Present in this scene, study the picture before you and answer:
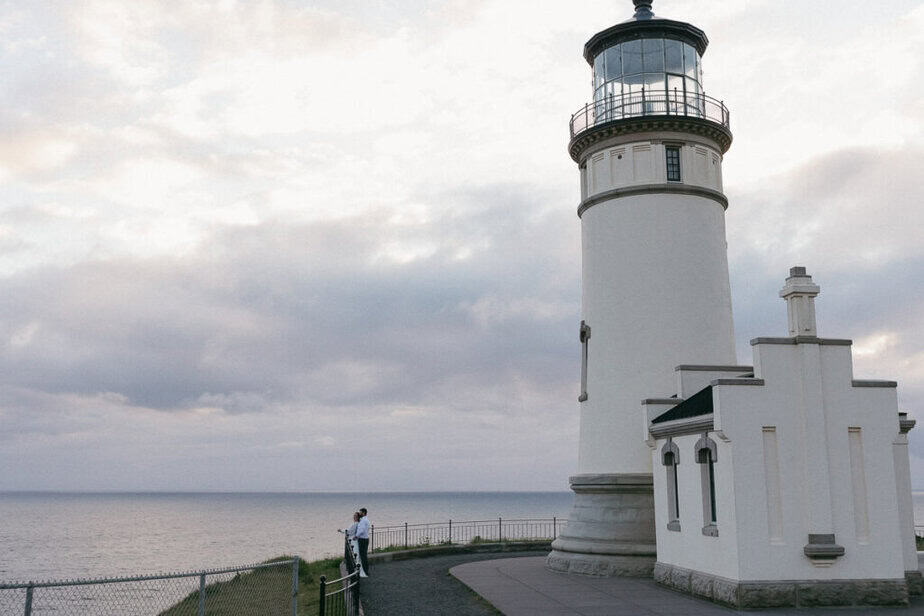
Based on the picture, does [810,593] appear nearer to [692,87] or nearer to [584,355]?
[584,355]

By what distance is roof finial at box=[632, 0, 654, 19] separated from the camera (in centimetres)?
2547

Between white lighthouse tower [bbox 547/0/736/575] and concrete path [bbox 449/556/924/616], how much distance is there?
4.54 feet

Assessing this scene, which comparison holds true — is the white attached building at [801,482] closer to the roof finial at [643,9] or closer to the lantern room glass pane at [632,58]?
the lantern room glass pane at [632,58]

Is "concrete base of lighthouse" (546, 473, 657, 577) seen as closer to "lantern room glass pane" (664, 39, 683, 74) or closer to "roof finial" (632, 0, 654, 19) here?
"lantern room glass pane" (664, 39, 683, 74)

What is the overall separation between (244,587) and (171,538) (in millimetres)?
72696

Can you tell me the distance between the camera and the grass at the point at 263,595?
23631mm

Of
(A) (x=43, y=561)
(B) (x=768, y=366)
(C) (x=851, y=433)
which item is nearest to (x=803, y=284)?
(B) (x=768, y=366)

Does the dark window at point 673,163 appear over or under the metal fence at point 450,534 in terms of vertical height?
over

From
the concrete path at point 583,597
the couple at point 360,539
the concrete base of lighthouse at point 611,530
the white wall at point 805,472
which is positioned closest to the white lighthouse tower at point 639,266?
the concrete base of lighthouse at point 611,530

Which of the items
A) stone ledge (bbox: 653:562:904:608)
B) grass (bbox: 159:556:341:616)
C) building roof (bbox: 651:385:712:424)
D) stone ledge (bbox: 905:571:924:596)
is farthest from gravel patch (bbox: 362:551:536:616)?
stone ledge (bbox: 905:571:924:596)

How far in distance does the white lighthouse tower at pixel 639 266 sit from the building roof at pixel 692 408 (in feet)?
2.63

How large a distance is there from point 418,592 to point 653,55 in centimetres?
1732

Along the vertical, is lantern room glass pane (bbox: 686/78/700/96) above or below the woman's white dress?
above

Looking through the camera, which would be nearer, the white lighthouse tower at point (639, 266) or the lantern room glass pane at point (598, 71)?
the white lighthouse tower at point (639, 266)
